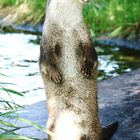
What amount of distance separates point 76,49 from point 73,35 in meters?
0.09

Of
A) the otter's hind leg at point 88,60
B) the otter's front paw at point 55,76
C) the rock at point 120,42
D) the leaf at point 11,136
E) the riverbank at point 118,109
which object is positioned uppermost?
the otter's hind leg at point 88,60

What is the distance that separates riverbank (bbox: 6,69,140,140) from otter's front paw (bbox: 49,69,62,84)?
0.90 meters

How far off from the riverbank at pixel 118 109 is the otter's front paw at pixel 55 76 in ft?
2.95

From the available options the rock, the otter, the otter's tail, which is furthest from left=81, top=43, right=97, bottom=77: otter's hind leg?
the rock

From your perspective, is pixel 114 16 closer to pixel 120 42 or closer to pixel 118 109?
pixel 120 42

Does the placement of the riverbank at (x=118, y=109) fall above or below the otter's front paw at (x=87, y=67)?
below

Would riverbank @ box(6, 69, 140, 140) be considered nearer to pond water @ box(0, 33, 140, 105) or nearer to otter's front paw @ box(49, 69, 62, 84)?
pond water @ box(0, 33, 140, 105)

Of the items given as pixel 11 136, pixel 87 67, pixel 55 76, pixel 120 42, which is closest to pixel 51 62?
pixel 55 76

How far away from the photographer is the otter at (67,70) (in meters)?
3.51

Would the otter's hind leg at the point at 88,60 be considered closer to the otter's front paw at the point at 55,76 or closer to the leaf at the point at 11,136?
the otter's front paw at the point at 55,76

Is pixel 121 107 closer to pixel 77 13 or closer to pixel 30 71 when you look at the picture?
pixel 77 13

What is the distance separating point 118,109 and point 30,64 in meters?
3.09

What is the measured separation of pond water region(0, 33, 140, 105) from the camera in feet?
20.9

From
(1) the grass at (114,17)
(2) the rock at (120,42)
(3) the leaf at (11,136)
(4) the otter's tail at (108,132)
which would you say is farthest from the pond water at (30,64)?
(3) the leaf at (11,136)
